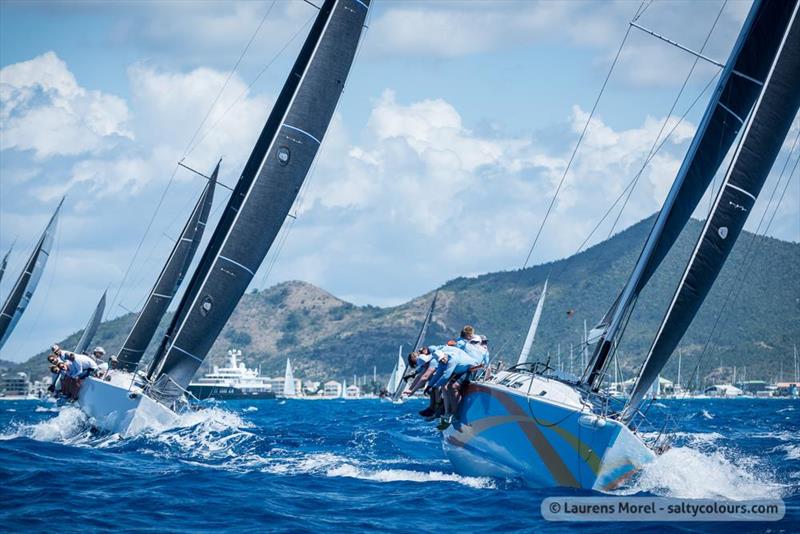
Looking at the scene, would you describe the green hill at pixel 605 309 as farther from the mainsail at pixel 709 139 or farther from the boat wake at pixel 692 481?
the boat wake at pixel 692 481

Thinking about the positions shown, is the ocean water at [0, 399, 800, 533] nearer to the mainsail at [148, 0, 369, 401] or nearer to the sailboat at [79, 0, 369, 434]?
the sailboat at [79, 0, 369, 434]

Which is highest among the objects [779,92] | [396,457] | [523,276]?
[523,276]

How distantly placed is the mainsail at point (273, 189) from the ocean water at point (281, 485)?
146 cm

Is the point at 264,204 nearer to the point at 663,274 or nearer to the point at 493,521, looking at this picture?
the point at 493,521

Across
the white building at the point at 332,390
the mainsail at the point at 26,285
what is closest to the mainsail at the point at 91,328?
the mainsail at the point at 26,285

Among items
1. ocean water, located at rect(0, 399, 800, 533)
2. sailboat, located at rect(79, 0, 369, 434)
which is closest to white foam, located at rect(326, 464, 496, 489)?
ocean water, located at rect(0, 399, 800, 533)

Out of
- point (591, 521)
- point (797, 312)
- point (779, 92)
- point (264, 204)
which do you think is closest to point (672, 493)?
point (591, 521)

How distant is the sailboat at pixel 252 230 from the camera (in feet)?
70.4

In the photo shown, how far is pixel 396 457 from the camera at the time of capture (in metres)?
20.0

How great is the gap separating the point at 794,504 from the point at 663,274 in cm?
13988

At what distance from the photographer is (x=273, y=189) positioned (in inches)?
861

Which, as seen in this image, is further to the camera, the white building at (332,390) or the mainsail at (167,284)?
the white building at (332,390)

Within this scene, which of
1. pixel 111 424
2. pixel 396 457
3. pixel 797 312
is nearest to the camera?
pixel 396 457

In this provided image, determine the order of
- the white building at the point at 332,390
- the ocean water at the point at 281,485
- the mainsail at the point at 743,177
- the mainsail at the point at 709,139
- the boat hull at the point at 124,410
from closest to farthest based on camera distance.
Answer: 1. the ocean water at the point at 281,485
2. the mainsail at the point at 743,177
3. the mainsail at the point at 709,139
4. the boat hull at the point at 124,410
5. the white building at the point at 332,390
